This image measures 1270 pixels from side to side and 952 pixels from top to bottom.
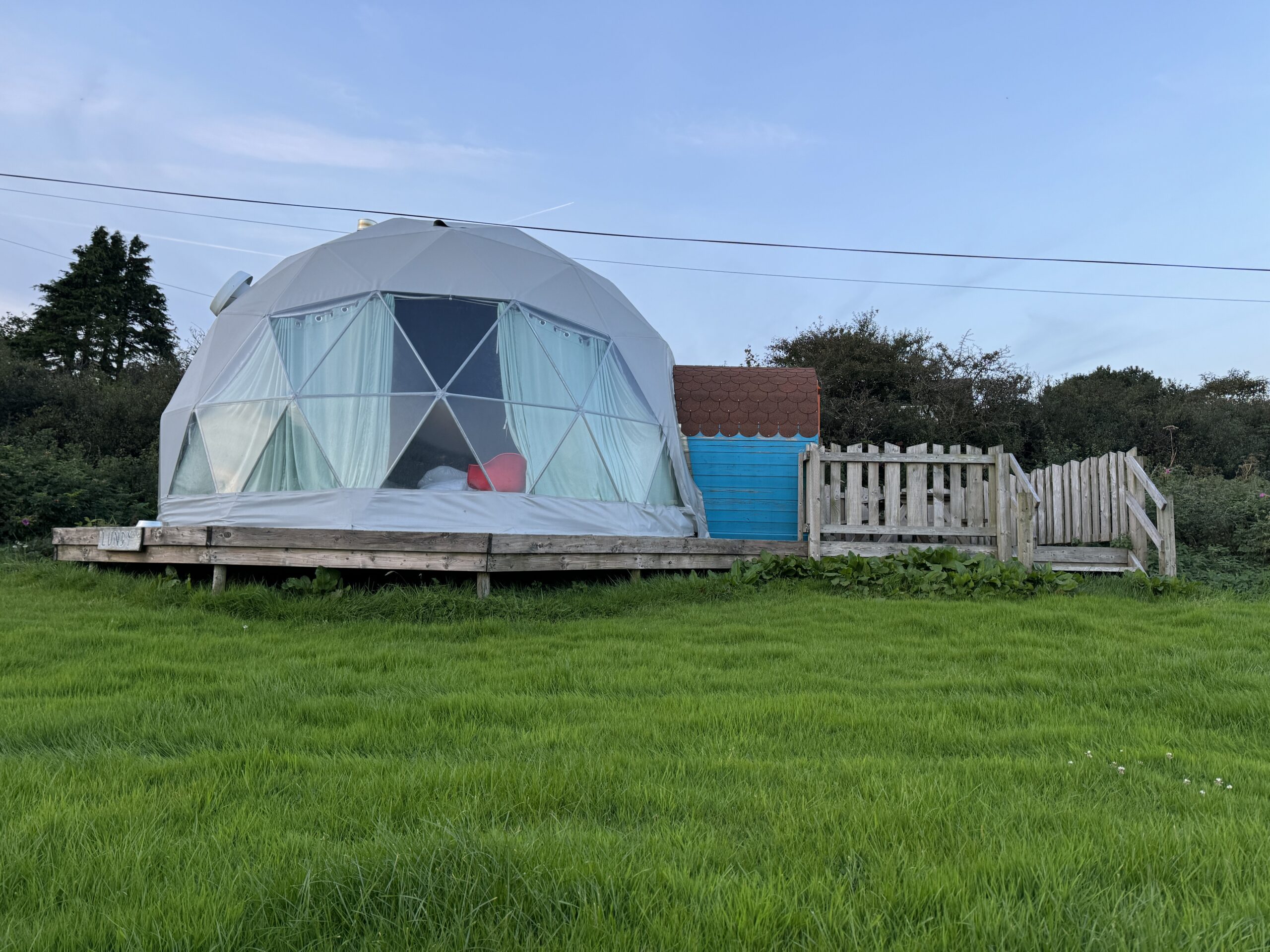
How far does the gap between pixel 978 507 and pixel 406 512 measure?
6.55 metres

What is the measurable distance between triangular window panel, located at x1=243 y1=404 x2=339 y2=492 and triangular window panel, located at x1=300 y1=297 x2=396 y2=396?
0.22 metres

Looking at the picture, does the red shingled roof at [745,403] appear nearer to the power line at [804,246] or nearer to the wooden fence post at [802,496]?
the wooden fence post at [802,496]

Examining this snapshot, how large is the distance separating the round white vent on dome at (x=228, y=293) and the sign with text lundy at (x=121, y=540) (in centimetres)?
379

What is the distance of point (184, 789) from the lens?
2.44 metres

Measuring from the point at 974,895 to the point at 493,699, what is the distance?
2.49m

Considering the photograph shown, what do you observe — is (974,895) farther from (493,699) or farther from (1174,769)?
(493,699)

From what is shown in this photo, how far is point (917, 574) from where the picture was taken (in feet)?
25.4

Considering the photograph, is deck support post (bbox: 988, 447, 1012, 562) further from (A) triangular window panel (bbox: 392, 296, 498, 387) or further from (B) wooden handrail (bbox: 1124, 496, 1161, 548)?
(A) triangular window panel (bbox: 392, 296, 498, 387)

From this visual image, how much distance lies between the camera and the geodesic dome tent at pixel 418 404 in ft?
26.2

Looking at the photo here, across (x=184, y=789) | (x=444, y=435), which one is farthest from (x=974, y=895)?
(x=444, y=435)

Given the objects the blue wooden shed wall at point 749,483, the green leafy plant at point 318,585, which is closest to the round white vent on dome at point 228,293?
the green leafy plant at point 318,585

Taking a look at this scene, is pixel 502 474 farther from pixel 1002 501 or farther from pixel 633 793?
pixel 633 793

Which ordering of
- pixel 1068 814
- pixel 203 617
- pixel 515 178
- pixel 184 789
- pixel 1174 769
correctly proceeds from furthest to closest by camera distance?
pixel 515 178
pixel 203 617
pixel 1174 769
pixel 184 789
pixel 1068 814

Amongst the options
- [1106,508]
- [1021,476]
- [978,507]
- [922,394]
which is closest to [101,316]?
[922,394]
